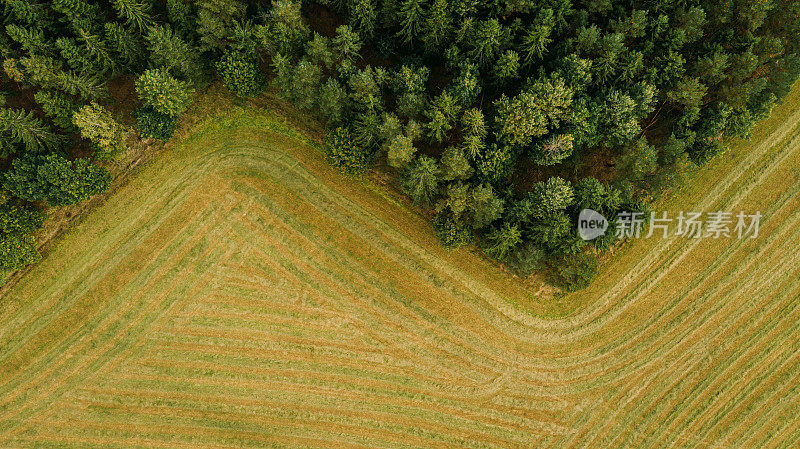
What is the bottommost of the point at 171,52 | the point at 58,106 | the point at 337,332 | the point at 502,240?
the point at 337,332

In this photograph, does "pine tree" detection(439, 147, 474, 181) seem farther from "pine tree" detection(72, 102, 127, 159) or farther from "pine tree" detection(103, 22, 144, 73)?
"pine tree" detection(72, 102, 127, 159)

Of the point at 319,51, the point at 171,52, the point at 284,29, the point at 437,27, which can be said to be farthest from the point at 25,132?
the point at 437,27

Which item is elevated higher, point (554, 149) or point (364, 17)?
point (364, 17)

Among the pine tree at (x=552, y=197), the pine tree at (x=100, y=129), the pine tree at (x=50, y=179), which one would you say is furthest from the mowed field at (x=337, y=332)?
the pine tree at (x=552, y=197)

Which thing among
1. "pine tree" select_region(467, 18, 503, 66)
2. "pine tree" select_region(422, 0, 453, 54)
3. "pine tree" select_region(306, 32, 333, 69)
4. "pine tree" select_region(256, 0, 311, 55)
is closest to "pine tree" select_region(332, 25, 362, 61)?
"pine tree" select_region(306, 32, 333, 69)

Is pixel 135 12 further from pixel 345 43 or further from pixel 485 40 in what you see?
pixel 485 40

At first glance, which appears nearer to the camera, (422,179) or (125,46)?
(125,46)
